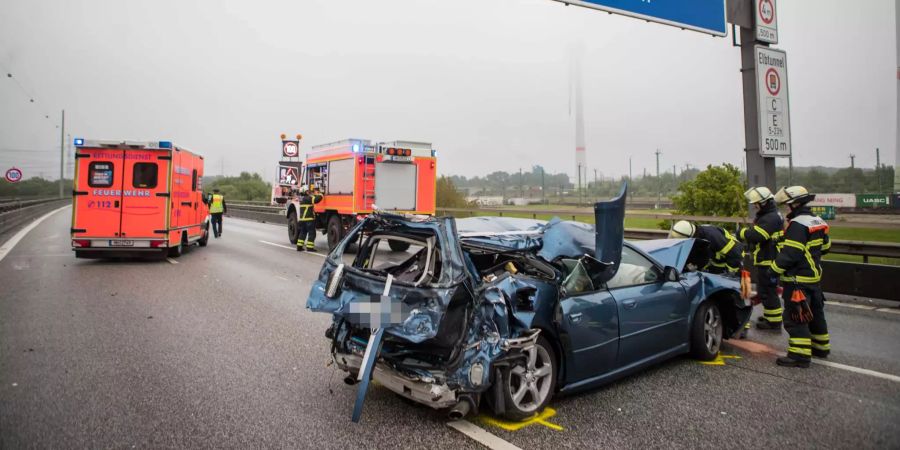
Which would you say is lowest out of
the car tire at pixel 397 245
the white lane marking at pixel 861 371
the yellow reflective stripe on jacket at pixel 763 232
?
the white lane marking at pixel 861 371

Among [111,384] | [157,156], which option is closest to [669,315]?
[111,384]

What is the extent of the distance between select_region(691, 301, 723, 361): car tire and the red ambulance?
1117 cm

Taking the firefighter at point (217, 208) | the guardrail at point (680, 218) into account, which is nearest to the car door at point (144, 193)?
the firefighter at point (217, 208)

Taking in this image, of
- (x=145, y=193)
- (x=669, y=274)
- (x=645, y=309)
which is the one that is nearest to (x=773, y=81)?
(x=669, y=274)

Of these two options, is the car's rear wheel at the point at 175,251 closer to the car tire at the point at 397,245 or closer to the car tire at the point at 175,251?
the car tire at the point at 175,251

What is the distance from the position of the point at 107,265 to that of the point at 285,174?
9.27 metres

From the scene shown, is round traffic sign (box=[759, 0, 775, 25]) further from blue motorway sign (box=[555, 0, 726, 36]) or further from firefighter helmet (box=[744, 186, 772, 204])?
firefighter helmet (box=[744, 186, 772, 204])

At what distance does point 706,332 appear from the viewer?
5.33 m

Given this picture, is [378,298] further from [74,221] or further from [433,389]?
[74,221]

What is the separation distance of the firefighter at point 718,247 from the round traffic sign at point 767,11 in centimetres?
577

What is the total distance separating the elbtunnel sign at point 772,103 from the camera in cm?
954

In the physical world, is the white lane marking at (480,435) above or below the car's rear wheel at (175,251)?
below

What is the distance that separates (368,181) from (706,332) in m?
11.0

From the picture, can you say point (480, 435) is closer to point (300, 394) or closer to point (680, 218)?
point (300, 394)
